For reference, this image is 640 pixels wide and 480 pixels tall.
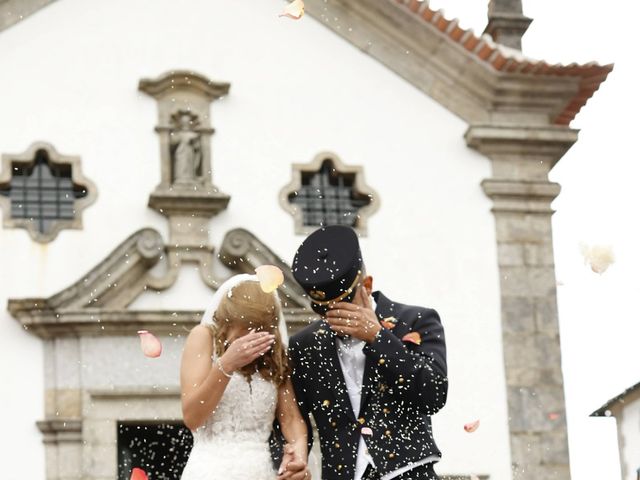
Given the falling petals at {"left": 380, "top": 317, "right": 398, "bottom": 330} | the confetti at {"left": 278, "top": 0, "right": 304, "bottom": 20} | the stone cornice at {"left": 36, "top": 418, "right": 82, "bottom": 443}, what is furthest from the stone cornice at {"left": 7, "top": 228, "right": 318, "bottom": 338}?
the falling petals at {"left": 380, "top": 317, "right": 398, "bottom": 330}

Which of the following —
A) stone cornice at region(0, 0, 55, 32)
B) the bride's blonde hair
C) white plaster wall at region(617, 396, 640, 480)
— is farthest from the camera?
white plaster wall at region(617, 396, 640, 480)

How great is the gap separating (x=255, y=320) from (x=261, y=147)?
250 inches

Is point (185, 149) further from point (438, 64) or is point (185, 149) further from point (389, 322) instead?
point (389, 322)

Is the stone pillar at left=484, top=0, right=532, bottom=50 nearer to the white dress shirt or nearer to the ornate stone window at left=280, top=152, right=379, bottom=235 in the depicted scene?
the ornate stone window at left=280, top=152, right=379, bottom=235

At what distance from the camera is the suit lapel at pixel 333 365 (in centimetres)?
495

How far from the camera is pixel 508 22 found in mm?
12539

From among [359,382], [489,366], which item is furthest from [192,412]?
[489,366]

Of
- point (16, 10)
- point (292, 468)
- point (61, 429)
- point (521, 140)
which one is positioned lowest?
point (292, 468)

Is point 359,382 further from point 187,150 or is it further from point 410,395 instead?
point 187,150

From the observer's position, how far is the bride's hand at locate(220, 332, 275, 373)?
510 centimetres

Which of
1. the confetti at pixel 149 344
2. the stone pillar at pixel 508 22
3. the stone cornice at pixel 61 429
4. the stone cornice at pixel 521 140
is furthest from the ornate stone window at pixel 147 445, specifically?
the stone pillar at pixel 508 22

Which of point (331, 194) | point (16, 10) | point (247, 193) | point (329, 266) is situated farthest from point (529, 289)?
point (329, 266)

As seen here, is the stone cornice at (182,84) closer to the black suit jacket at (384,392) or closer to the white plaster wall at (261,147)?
the white plaster wall at (261,147)

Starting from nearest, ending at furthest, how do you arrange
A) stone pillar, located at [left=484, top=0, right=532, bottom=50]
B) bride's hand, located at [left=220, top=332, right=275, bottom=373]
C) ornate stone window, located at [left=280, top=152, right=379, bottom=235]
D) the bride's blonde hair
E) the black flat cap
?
the black flat cap, bride's hand, located at [left=220, top=332, right=275, bottom=373], the bride's blonde hair, ornate stone window, located at [left=280, top=152, right=379, bottom=235], stone pillar, located at [left=484, top=0, right=532, bottom=50]
